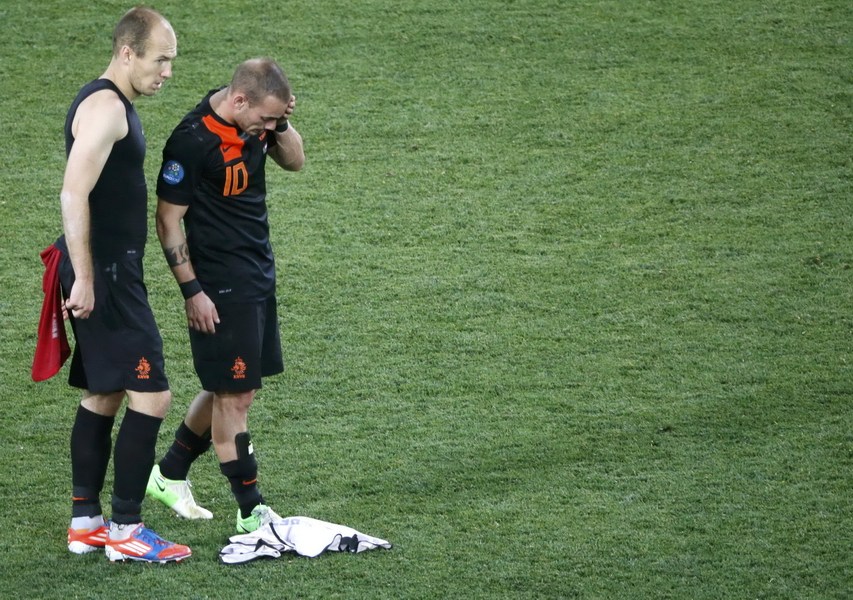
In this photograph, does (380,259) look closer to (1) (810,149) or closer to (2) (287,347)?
(2) (287,347)

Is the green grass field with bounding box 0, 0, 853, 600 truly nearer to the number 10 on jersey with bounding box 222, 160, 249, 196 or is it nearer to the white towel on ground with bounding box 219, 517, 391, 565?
the white towel on ground with bounding box 219, 517, 391, 565

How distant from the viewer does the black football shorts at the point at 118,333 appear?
3.39 m

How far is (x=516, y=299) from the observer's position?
5371mm

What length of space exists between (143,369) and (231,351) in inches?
10.5

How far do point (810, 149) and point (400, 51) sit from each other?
2626 mm

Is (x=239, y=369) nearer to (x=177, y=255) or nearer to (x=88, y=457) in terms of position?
(x=177, y=255)

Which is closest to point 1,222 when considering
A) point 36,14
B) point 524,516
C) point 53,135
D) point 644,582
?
point 53,135

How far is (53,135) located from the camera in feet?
22.4

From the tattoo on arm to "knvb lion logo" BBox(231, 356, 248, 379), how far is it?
0.35 meters

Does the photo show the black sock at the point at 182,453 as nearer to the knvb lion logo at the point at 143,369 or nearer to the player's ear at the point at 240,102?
the knvb lion logo at the point at 143,369

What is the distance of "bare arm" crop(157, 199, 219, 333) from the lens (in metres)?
3.43

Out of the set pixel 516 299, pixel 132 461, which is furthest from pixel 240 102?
pixel 516 299

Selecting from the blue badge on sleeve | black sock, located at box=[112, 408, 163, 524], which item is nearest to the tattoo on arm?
the blue badge on sleeve

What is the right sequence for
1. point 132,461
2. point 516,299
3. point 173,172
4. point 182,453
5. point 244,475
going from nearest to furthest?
1. point 173,172
2. point 132,461
3. point 244,475
4. point 182,453
5. point 516,299
